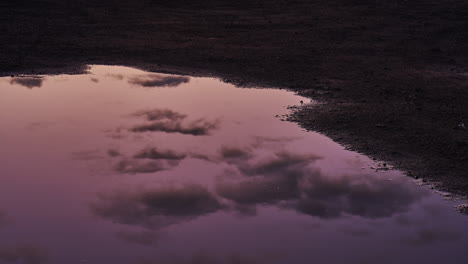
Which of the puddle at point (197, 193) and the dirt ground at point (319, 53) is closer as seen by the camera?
the puddle at point (197, 193)

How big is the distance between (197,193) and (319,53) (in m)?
7.86

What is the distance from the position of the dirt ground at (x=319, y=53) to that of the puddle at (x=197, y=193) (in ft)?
2.53

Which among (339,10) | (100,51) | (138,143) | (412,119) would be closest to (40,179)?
(138,143)

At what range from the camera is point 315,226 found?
5.97 metres

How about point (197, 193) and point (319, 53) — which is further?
point (319, 53)

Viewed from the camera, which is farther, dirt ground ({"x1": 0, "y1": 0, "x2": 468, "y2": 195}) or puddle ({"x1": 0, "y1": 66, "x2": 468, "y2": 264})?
dirt ground ({"x1": 0, "y1": 0, "x2": 468, "y2": 195})

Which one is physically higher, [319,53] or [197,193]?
[319,53]

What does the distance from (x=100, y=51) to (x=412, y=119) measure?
26.4 ft

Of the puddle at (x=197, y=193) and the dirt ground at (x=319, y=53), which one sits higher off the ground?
the dirt ground at (x=319, y=53)

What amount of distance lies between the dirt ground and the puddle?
77 cm

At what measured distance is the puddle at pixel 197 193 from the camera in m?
5.53

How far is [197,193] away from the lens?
21.9 feet

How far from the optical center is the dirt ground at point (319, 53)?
8.38m

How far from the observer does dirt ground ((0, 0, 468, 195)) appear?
8.38 metres
